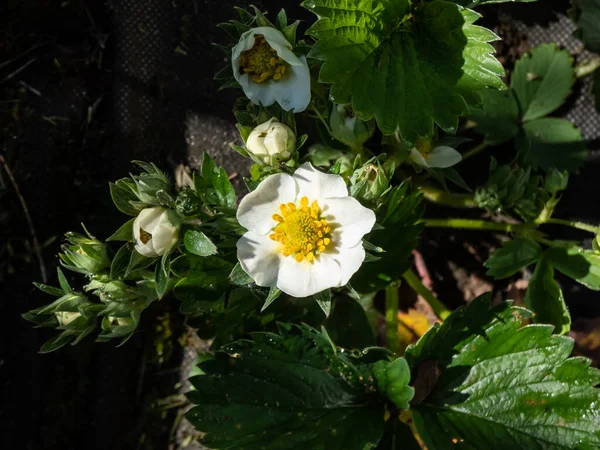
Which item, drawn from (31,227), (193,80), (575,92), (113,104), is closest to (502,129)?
(575,92)

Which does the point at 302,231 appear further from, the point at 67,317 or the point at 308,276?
the point at 67,317

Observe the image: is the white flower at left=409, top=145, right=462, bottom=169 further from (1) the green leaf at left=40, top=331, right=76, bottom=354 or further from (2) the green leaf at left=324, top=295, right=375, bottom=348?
(1) the green leaf at left=40, top=331, right=76, bottom=354

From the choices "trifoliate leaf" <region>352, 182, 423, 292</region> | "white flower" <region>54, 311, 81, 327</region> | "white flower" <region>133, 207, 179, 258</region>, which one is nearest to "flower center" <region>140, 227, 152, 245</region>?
"white flower" <region>133, 207, 179, 258</region>

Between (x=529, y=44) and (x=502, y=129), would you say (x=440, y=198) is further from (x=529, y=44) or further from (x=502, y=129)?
(x=529, y=44)

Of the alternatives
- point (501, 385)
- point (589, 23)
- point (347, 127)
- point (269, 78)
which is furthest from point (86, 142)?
point (589, 23)

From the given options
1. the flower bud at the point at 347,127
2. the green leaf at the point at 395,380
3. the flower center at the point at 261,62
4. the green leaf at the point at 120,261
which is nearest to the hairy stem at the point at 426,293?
the green leaf at the point at 395,380

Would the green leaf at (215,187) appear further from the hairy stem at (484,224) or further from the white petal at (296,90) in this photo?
the hairy stem at (484,224)
